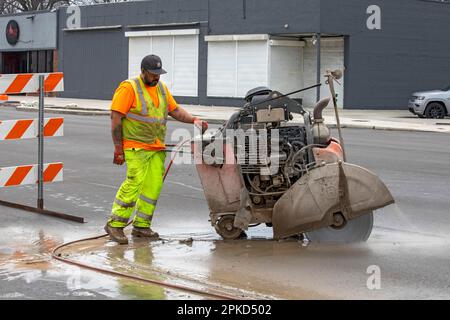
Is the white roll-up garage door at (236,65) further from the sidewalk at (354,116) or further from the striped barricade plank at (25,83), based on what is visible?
the striped barricade plank at (25,83)

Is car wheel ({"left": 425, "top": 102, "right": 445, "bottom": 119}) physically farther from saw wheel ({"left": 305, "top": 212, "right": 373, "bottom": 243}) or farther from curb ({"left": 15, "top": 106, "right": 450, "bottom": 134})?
saw wheel ({"left": 305, "top": 212, "right": 373, "bottom": 243})

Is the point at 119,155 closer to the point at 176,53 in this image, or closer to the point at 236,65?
the point at 236,65

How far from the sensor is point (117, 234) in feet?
26.2

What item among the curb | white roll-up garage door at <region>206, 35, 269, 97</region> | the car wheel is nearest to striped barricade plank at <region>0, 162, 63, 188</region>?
the curb

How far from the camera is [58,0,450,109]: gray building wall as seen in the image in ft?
109

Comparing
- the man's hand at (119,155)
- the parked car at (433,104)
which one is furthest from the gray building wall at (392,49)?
the man's hand at (119,155)

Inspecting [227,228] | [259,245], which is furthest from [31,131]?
[259,245]

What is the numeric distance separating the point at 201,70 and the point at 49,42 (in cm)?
1177

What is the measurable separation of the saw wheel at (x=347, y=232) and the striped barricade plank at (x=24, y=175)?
3690 millimetres

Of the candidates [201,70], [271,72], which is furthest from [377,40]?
[201,70]

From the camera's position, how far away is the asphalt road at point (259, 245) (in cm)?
633

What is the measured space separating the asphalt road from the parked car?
16111mm
